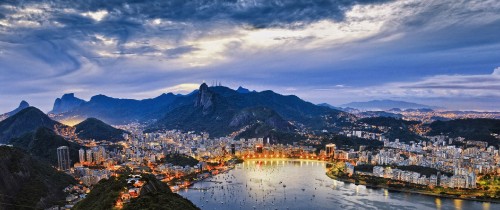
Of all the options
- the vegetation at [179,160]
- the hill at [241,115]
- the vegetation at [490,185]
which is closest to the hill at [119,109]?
the hill at [241,115]

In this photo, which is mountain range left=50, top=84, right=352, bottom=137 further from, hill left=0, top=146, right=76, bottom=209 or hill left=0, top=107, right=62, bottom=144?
hill left=0, top=146, right=76, bottom=209

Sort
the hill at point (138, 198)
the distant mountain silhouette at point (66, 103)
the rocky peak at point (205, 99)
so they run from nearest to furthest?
the hill at point (138, 198), the rocky peak at point (205, 99), the distant mountain silhouette at point (66, 103)

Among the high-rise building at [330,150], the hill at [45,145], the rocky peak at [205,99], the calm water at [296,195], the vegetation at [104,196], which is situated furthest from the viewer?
the rocky peak at [205,99]

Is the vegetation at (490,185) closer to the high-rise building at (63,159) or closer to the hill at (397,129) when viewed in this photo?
the hill at (397,129)

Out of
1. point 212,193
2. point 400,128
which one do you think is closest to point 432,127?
point 400,128

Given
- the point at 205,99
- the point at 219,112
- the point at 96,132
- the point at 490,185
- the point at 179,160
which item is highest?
the point at 205,99

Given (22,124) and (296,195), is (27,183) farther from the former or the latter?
(22,124)

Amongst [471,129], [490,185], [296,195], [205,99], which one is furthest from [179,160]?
[205,99]
